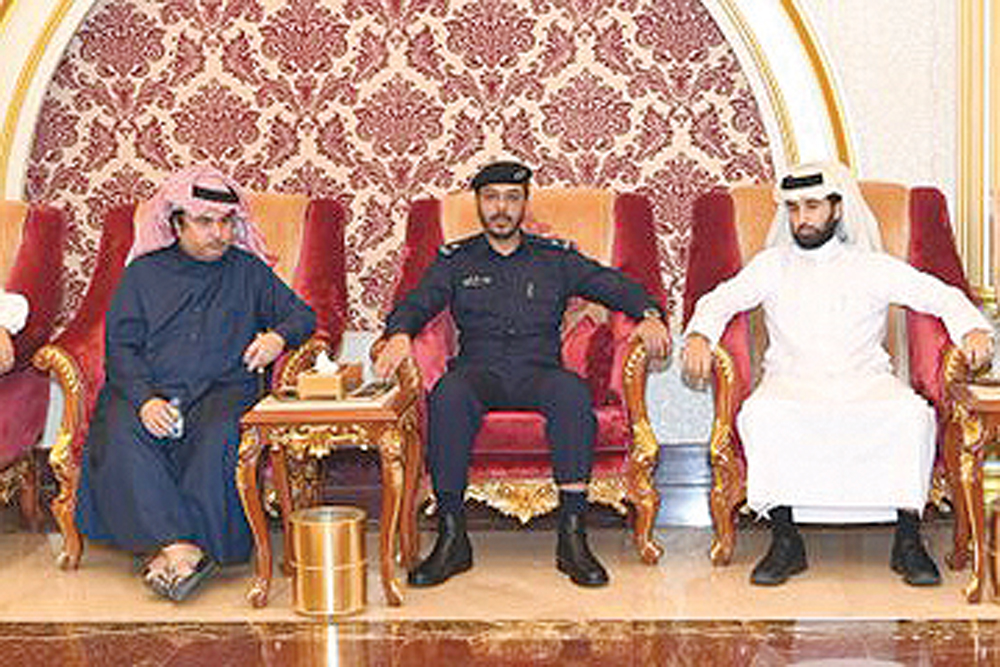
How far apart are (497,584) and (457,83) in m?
1.99

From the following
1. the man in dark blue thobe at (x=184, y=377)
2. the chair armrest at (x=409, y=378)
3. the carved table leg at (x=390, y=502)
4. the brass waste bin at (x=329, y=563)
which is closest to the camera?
the brass waste bin at (x=329, y=563)

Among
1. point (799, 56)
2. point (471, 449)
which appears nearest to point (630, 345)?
point (471, 449)

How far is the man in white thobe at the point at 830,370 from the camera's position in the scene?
194 inches

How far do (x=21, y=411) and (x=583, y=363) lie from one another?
1871mm

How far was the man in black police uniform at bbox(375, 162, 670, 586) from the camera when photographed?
5.05 m

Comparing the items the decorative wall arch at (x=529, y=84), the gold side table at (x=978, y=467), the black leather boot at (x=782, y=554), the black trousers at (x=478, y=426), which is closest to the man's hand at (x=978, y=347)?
the gold side table at (x=978, y=467)

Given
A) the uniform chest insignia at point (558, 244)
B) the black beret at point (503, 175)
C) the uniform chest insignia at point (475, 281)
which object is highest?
the black beret at point (503, 175)

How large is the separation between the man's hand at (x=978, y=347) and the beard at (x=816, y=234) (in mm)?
570

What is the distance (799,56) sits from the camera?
235 inches

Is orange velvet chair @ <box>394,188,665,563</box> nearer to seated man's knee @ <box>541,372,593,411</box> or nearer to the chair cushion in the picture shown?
seated man's knee @ <box>541,372,593,411</box>

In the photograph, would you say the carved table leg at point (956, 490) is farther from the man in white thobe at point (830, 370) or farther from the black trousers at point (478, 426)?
the black trousers at point (478, 426)

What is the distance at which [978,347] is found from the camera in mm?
4926

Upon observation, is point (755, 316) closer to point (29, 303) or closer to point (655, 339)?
point (655, 339)

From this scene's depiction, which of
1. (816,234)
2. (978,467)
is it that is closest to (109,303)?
(816,234)
